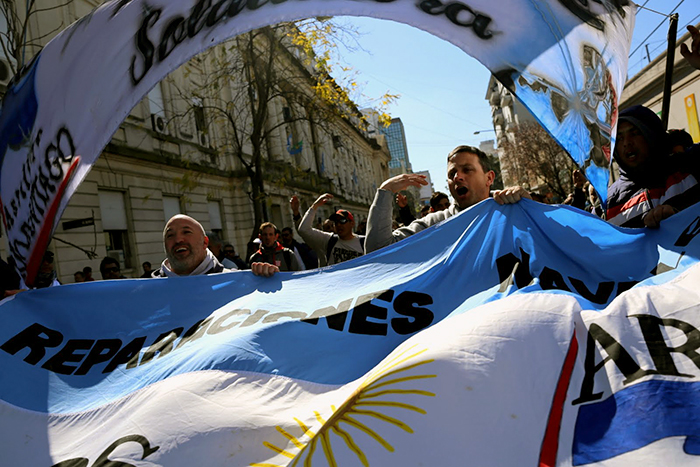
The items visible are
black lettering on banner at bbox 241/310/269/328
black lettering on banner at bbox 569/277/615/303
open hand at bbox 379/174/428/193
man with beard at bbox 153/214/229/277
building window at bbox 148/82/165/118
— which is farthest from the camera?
building window at bbox 148/82/165/118

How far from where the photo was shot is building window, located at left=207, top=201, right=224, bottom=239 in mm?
19312

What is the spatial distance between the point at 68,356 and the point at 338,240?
293cm

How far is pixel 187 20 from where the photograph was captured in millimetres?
3105

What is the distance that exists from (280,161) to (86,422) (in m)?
24.0

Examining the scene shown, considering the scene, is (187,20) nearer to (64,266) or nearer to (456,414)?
(456,414)

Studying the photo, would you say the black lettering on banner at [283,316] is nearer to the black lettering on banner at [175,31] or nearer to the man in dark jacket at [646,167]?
the black lettering on banner at [175,31]

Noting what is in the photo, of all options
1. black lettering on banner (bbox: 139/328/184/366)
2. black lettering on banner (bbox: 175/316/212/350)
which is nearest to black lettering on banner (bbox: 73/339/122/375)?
black lettering on banner (bbox: 139/328/184/366)

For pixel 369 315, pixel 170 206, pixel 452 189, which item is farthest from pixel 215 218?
pixel 369 315

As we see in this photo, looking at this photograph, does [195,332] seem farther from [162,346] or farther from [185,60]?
[185,60]

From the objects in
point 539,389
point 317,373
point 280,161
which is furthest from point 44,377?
point 280,161

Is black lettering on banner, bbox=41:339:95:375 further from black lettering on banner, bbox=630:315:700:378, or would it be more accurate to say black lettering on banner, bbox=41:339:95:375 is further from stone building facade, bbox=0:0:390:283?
stone building facade, bbox=0:0:390:283

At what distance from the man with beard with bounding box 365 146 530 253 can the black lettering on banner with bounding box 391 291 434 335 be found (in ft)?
2.49

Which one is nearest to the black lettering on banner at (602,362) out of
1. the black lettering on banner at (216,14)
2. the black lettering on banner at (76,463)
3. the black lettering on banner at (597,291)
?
the black lettering on banner at (597,291)

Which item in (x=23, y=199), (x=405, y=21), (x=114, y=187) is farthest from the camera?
(x=114, y=187)
